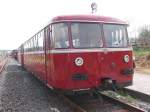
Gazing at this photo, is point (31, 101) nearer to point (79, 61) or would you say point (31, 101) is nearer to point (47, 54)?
point (47, 54)

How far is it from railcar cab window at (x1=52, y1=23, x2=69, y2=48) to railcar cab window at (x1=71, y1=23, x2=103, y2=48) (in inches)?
8.1

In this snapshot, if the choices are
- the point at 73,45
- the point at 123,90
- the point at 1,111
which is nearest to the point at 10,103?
the point at 1,111

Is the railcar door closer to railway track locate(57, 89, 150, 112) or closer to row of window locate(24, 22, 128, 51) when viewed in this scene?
row of window locate(24, 22, 128, 51)

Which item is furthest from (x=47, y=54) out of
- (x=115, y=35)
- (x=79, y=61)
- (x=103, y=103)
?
(x=103, y=103)

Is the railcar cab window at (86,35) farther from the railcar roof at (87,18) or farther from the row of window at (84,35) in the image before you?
the railcar roof at (87,18)

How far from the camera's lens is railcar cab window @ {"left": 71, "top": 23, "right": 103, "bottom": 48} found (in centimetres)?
1066

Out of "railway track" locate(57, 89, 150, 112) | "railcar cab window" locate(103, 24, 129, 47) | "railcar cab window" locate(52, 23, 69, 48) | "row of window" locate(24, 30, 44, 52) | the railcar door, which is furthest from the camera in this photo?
"row of window" locate(24, 30, 44, 52)

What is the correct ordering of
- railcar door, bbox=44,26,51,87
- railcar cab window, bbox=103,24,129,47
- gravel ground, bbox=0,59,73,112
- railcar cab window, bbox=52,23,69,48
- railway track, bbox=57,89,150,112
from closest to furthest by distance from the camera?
1. railway track, bbox=57,89,150,112
2. railcar cab window, bbox=52,23,69,48
3. gravel ground, bbox=0,59,73,112
4. railcar cab window, bbox=103,24,129,47
5. railcar door, bbox=44,26,51,87

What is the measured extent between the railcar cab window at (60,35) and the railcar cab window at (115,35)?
49.9 inches

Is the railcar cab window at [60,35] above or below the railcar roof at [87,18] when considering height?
below

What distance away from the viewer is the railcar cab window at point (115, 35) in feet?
Answer: 36.4

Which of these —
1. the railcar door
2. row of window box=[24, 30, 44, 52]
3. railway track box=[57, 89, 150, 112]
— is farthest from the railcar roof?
row of window box=[24, 30, 44, 52]

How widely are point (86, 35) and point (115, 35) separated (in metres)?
1.03

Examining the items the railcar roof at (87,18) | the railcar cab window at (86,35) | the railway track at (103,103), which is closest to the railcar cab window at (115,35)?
the railcar roof at (87,18)
